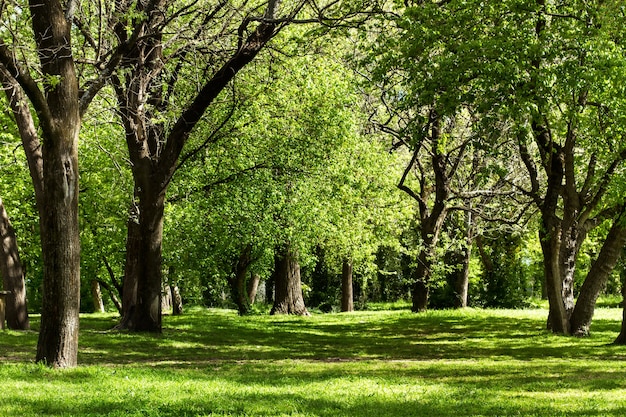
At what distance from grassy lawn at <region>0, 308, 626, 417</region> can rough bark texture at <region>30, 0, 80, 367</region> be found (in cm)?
67

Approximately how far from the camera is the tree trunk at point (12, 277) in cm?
2175

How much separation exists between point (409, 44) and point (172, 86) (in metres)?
8.41

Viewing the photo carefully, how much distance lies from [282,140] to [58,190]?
13.9 meters

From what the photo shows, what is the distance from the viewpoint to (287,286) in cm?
3616

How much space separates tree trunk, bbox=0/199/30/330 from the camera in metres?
21.8

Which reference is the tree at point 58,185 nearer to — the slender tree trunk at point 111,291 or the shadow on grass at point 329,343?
the shadow on grass at point 329,343

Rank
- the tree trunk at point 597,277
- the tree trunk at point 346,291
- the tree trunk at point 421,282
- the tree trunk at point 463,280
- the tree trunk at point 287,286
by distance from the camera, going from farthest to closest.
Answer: the tree trunk at point 346,291 < the tree trunk at point 463,280 < the tree trunk at point 287,286 < the tree trunk at point 421,282 < the tree trunk at point 597,277

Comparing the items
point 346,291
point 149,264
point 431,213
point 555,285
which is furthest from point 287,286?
point 555,285

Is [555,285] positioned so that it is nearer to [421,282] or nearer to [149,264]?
[149,264]

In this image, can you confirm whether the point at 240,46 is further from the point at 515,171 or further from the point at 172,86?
the point at 515,171

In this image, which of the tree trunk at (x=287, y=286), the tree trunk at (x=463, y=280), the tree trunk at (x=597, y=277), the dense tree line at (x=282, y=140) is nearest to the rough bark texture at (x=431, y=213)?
the dense tree line at (x=282, y=140)

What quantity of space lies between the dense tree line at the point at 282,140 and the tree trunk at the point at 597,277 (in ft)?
0.22

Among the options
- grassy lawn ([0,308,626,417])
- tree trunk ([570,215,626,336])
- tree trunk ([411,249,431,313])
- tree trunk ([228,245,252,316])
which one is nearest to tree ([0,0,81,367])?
grassy lawn ([0,308,626,417])

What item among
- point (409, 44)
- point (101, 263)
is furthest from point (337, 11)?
point (101, 263)
